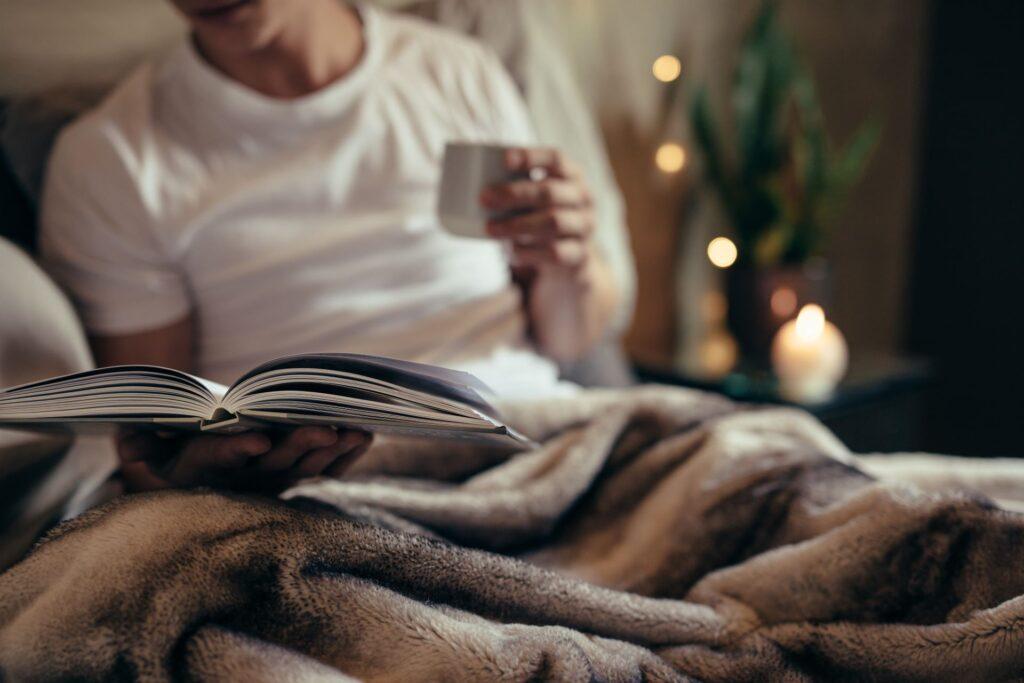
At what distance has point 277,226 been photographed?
871 millimetres

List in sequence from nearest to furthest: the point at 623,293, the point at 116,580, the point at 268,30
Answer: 1. the point at 116,580
2. the point at 268,30
3. the point at 623,293

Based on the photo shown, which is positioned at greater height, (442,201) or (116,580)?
(442,201)

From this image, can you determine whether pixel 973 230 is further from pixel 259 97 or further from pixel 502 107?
pixel 259 97

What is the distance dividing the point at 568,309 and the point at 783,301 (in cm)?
78

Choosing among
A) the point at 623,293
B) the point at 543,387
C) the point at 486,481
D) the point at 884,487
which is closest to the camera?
the point at 884,487

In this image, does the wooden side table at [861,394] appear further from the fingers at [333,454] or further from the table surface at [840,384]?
the fingers at [333,454]

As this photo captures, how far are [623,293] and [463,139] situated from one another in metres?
0.32

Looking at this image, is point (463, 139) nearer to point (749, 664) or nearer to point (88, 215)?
point (88, 215)

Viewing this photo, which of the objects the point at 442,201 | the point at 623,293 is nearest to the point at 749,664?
the point at 442,201

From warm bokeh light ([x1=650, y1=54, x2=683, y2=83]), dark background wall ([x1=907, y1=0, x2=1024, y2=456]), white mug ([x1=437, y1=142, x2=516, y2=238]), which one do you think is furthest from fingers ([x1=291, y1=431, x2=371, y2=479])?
dark background wall ([x1=907, y1=0, x2=1024, y2=456])

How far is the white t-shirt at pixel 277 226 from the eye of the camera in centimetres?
82

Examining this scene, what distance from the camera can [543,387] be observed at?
37.4 inches

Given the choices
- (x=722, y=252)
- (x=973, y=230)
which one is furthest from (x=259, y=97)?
(x=973, y=230)

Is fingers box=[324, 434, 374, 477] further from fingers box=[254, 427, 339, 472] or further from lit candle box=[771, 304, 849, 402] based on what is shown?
lit candle box=[771, 304, 849, 402]
